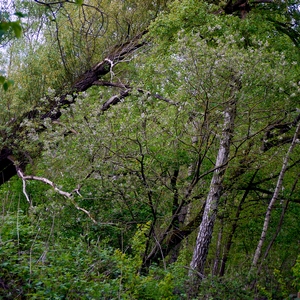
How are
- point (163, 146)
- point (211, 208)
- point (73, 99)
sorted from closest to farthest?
1. point (211, 208)
2. point (163, 146)
3. point (73, 99)

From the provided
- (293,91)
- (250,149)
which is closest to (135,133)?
(250,149)

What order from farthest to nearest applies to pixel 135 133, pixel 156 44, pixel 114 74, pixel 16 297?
pixel 114 74, pixel 156 44, pixel 135 133, pixel 16 297

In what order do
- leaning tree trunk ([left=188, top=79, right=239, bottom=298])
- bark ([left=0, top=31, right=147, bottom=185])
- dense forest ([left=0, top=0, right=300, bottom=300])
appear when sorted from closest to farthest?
dense forest ([left=0, top=0, right=300, bottom=300]) < leaning tree trunk ([left=188, top=79, right=239, bottom=298]) < bark ([left=0, top=31, right=147, bottom=185])

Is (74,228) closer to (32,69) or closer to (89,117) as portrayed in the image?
(89,117)

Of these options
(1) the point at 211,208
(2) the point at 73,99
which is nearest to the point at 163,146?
(1) the point at 211,208

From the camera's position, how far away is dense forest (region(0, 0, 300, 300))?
8.22 meters

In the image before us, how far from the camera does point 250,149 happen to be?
10.7m

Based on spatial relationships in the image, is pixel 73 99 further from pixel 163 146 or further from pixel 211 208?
pixel 211 208

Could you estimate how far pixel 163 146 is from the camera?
35.9 feet

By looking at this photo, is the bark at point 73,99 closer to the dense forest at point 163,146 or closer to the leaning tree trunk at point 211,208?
the dense forest at point 163,146

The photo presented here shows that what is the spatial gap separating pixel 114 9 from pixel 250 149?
19.4 feet

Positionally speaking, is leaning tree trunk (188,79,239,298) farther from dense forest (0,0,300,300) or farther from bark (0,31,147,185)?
bark (0,31,147,185)

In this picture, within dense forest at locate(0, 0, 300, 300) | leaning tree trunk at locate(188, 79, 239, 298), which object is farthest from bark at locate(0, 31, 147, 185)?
leaning tree trunk at locate(188, 79, 239, 298)

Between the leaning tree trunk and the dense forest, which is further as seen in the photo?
the leaning tree trunk
